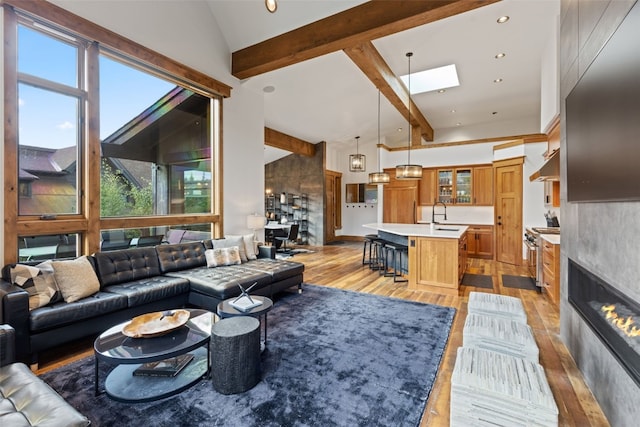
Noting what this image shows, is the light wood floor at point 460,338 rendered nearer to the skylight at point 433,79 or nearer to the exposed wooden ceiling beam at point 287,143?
the exposed wooden ceiling beam at point 287,143

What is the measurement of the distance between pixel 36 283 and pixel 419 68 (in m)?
6.46

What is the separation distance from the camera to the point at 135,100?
408 cm

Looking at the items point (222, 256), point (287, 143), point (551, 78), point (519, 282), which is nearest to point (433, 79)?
point (551, 78)

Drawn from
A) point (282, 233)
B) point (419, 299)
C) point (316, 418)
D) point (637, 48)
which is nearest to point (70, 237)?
point (316, 418)

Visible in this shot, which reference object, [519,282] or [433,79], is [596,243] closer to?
[519,282]

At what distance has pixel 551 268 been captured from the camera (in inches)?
150

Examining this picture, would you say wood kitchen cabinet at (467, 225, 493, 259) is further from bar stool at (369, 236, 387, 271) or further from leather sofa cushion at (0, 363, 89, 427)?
leather sofa cushion at (0, 363, 89, 427)

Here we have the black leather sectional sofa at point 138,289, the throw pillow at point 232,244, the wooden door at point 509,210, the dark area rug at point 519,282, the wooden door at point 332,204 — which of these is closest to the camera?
the black leather sectional sofa at point 138,289

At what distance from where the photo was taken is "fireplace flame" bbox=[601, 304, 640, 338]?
1.55 meters

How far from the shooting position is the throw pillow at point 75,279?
277cm

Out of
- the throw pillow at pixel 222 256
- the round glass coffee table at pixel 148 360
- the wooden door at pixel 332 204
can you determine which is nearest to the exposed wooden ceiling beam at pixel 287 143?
the wooden door at pixel 332 204

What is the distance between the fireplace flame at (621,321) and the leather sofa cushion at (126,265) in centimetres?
435

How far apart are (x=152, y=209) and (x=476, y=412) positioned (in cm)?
436

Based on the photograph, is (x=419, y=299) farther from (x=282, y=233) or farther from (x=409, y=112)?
(x=282, y=233)
